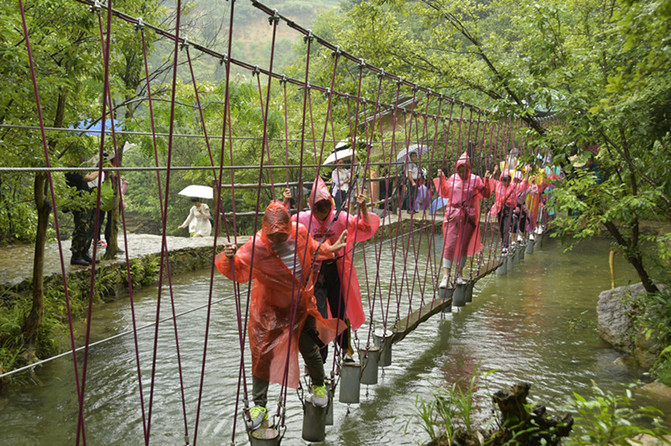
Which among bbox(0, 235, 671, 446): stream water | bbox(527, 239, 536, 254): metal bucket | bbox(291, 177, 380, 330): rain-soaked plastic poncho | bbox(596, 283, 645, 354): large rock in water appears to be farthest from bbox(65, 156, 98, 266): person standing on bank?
bbox(527, 239, 536, 254): metal bucket

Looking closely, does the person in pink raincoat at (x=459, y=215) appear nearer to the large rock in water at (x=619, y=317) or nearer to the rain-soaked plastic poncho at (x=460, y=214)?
the rain-soaked plastic poncho at (x=460, y=214)

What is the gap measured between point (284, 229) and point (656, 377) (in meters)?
3.30

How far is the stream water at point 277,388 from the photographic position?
3.74 metres

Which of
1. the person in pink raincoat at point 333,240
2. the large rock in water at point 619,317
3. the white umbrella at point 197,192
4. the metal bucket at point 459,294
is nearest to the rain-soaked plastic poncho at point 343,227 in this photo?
the person in pink raincoat at point 333,240

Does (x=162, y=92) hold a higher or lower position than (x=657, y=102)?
higher

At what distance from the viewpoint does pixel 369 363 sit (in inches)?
159

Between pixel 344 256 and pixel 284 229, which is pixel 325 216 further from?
pixel 284 229

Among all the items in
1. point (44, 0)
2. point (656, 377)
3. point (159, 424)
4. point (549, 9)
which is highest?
point (549, 9)

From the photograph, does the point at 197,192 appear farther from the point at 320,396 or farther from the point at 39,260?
the point at 320,396

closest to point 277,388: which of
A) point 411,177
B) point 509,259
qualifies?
point 509,259

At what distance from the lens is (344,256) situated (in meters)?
4.07

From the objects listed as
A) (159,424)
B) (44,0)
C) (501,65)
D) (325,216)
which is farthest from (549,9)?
(159,424)

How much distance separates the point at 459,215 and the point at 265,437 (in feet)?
12.7

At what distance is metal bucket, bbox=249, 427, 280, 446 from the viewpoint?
A: 2.71 metres
